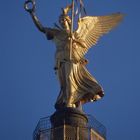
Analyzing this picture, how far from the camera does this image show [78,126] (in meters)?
29.4

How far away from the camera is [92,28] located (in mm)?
35250

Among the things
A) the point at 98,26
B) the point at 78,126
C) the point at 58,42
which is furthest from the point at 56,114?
the point at 98,26

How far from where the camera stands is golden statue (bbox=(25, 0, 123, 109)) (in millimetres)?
31969

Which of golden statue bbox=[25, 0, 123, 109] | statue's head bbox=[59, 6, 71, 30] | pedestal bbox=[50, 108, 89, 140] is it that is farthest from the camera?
statue's head bbox=[59, 6, 71, 30]

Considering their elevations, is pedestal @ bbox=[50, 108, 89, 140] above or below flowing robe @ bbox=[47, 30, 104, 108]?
below

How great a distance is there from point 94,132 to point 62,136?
1395 mm

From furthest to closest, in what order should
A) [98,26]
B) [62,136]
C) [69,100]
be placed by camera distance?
[98,26], [69,100], [62,136]

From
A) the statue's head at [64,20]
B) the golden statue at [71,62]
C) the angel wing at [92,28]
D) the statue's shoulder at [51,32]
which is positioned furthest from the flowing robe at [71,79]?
the angel wing at [92,28]

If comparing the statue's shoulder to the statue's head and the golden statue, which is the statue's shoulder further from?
the statue's head

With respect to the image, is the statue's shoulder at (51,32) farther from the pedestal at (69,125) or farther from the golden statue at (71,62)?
the pedestal at (69,125)

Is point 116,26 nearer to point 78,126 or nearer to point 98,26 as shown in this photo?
point 98,26

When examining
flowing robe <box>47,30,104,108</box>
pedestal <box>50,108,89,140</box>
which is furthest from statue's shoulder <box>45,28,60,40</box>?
pedestal <box>50,108,89,140</box>

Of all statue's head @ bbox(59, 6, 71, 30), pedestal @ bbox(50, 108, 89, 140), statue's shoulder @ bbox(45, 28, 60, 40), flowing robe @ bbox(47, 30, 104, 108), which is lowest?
pedestal @ bbox(50, 108, 89, 140)

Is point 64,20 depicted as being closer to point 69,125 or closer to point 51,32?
point 51,32
